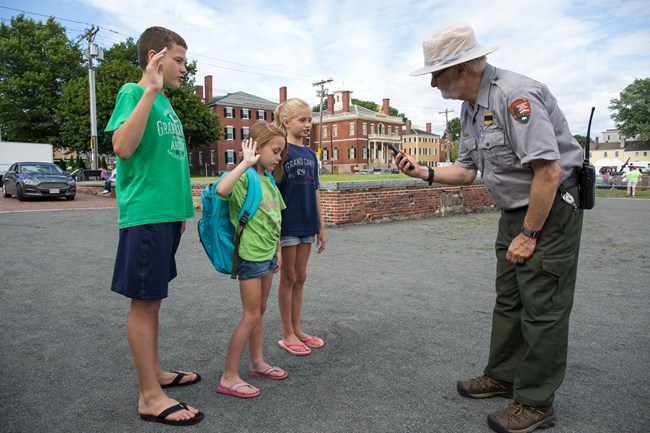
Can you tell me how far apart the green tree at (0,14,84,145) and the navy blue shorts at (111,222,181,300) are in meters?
46.0

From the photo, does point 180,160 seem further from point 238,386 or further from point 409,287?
point 409,287

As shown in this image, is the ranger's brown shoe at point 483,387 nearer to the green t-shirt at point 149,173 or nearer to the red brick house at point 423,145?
the green t-shirt at point 149,173

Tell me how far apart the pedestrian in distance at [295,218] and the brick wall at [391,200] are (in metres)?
7.49

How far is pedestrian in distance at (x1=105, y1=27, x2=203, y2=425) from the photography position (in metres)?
2.33

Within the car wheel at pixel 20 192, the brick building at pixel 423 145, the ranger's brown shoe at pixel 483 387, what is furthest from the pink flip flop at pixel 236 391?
the brick building at pixel 423 145

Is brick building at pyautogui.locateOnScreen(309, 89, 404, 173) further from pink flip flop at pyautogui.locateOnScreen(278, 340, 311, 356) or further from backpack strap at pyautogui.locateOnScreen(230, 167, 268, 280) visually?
backpack strap at pyautogui.locateOnScreen(230, 167, 268, 280)

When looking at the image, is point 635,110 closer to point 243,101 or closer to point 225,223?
point 243,101

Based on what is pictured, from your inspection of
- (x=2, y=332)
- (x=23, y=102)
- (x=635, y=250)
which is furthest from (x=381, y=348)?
(x=23, y=102)

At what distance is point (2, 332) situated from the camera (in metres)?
3.71

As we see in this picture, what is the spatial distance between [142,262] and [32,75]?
4748cm

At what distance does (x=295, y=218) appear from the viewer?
343 centimetres

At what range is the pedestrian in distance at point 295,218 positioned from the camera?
342 centimetres

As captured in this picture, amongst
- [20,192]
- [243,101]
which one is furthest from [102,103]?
[243,101]

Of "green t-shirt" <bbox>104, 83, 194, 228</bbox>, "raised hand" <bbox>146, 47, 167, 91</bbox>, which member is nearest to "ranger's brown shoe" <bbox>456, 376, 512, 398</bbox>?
"green t-shirt" <bbox>104, 83, 194, 228</bbox>
